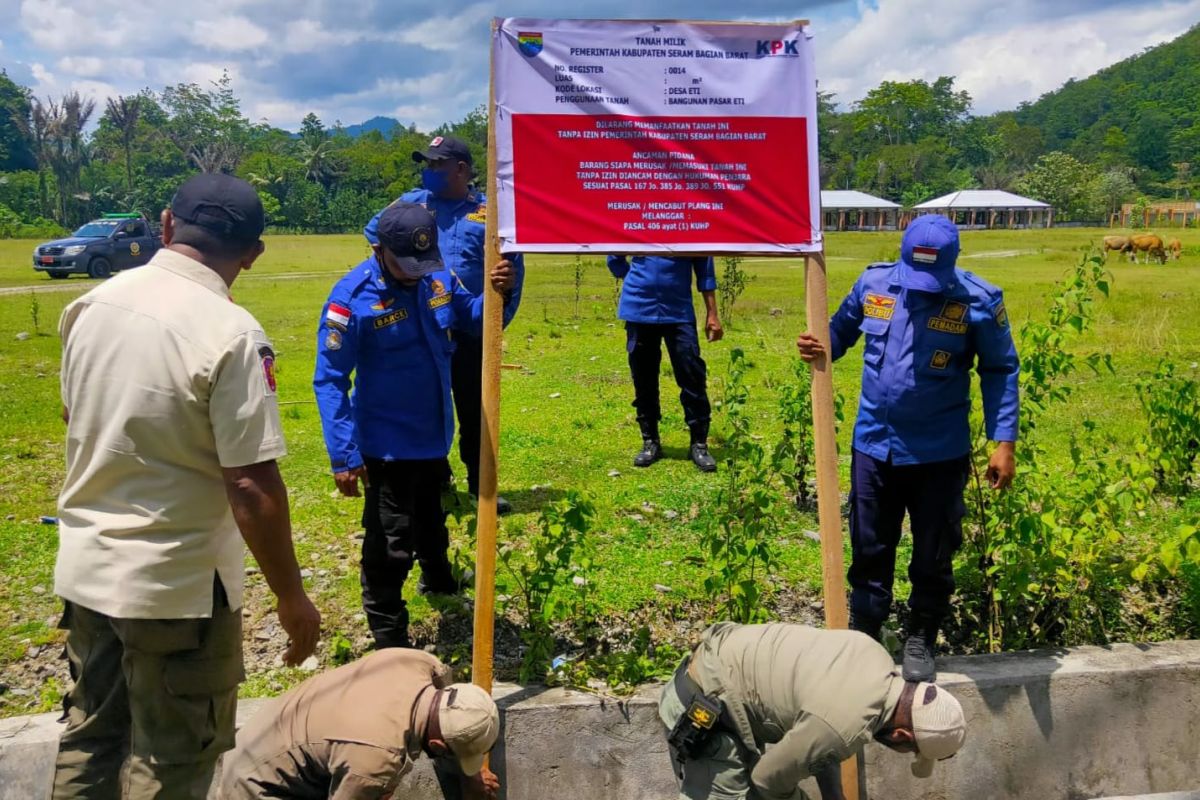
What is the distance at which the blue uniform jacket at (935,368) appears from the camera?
344 centimetres

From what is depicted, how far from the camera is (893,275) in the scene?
3.56m

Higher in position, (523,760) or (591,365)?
(591,365)

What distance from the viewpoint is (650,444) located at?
20.2 feet

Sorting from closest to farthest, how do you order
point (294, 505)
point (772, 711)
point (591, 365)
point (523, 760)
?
1. point (772, 711)
2. point (523, 760)
3. point (294, 505)
4. point (591, 365)

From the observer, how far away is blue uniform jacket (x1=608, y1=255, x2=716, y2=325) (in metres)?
5.86

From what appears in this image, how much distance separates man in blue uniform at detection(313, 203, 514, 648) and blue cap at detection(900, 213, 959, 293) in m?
1.50

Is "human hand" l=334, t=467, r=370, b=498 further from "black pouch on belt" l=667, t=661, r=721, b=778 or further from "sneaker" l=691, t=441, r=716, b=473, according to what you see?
"sneaker" l=691, t=441, r=716, b=473

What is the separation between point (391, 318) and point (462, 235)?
1.53 m

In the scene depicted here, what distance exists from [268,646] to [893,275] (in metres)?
2.93

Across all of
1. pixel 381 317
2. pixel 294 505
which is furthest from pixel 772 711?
pixel 294 505

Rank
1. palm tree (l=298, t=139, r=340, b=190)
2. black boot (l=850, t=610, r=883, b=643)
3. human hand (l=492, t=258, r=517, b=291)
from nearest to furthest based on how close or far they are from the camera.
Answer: human hand (l=492, t=258, r=517, b=291), black boot (l=850, t=610, r=883, b=643), palm tree (l=298, t=139, r=340, b=190)

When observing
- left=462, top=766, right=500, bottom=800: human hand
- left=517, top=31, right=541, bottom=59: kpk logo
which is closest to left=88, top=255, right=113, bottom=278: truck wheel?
left=517, top=31, right=541, bottom=59: kpk logo

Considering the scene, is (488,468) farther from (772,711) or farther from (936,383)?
(936,383)

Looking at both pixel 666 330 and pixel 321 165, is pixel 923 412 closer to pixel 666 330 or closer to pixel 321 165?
pixel 666 330
